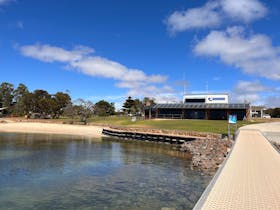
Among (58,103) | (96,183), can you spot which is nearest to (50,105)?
(58,103)

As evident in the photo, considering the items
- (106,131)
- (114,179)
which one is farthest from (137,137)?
(114,179)

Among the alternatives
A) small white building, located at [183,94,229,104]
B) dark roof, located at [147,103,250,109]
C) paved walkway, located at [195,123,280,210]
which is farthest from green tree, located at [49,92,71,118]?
paved walkway, located at [195,123,280,210]

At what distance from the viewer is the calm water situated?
11266 millimetres

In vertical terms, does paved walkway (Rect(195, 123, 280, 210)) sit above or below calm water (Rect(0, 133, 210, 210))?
above

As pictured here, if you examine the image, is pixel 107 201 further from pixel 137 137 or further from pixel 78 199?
pixel 137 137

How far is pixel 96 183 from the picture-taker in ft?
47.4

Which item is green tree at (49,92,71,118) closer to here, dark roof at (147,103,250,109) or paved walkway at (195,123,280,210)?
dark roof at (147,103,250,109)

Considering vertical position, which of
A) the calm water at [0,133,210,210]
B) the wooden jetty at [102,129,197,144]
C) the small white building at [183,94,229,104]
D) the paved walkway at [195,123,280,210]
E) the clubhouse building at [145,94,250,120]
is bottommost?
the calm water at [0,133,210,210]

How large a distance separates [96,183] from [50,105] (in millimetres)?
64678

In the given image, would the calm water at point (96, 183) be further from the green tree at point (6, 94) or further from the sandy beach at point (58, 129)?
the green tree at point (6, 94)

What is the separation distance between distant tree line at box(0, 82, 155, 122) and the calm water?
4531 centimetres

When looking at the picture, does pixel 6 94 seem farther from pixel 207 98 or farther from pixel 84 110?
pixel 207 98

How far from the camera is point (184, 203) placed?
11273mm

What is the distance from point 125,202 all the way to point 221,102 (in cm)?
5659
